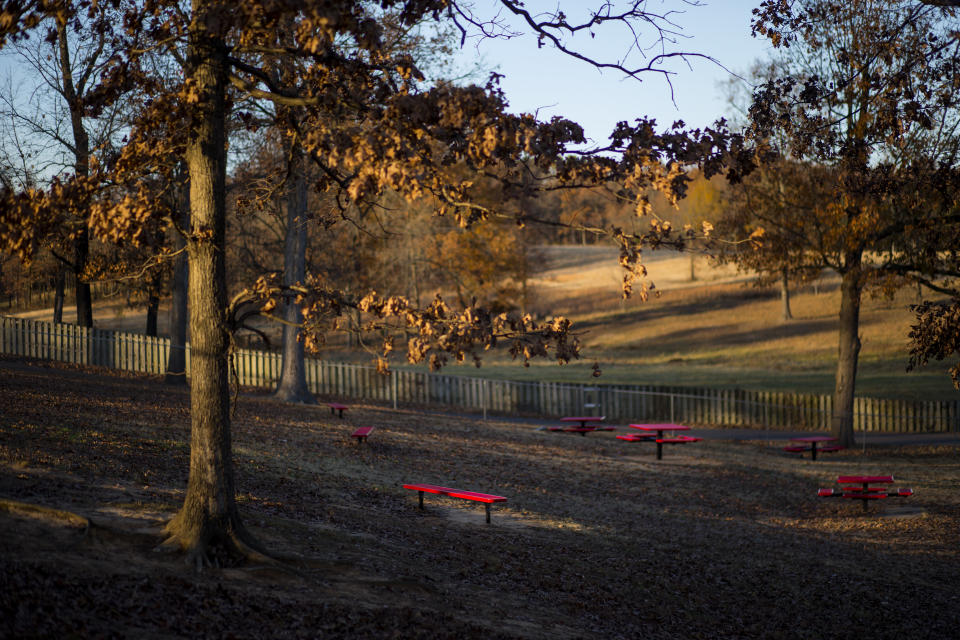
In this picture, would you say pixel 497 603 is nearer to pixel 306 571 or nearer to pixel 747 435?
pixel 306 571

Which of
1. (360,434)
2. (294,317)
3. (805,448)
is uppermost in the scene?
(294,317)

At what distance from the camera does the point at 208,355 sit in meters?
7.50

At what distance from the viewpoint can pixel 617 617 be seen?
8375 mm

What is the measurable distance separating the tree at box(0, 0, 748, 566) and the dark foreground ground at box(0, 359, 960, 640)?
38.5 inches

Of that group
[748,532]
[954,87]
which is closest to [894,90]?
[954,87]

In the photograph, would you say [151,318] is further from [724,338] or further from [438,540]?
[724,338]

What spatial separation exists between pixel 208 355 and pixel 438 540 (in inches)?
156

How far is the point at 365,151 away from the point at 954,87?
8.76 metres

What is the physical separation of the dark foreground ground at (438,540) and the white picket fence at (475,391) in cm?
721

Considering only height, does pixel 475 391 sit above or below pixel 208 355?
below

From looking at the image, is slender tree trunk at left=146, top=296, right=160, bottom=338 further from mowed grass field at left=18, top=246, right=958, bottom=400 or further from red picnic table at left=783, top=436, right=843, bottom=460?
red picnic table at left=783, top=436, right=843, bottom=460

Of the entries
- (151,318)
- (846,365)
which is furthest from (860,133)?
(151,318)

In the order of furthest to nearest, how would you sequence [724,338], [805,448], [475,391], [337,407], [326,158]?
→ [724,338], [475,391], [805,448], [337,407], [326,158]

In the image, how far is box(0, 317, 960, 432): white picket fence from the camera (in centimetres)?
2644
